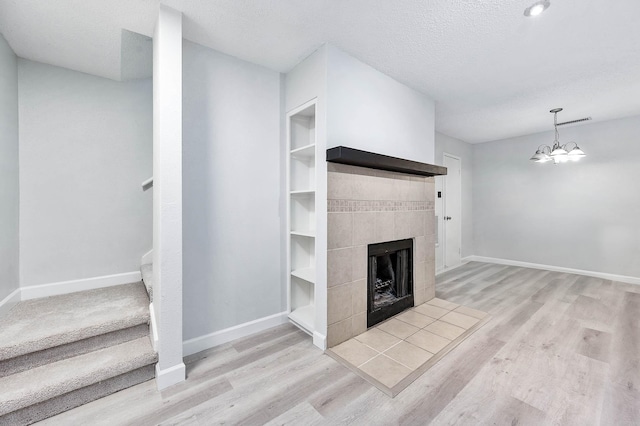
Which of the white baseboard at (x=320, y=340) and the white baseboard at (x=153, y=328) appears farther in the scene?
the white baseboard at (x=320, y=340)

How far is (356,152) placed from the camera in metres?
2.21

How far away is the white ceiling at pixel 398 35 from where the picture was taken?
183 centimetres

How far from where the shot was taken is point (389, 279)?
310 centimetres

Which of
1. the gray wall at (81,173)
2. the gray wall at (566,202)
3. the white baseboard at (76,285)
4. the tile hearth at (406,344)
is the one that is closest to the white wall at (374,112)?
the tile hearth at (406,344)

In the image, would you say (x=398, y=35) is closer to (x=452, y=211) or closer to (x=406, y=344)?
(x=406, y=344)

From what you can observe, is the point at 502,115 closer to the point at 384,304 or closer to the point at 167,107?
the point at 384,304

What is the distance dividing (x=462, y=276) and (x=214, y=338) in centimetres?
413

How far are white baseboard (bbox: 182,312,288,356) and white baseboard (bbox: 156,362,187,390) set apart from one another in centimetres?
33

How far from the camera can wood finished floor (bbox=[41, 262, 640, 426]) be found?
1.55 metres

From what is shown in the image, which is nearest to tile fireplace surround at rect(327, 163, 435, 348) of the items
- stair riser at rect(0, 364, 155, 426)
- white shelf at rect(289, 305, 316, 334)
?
white shelf at rect(289, 305, 316, 334)

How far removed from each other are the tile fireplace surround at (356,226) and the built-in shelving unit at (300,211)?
39 centimetres

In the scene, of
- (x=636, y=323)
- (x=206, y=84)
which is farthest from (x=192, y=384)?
(x=636, y=323)

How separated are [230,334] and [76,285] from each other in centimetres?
160

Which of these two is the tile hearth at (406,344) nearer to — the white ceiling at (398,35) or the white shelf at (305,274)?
the white shelf at (305,274)
